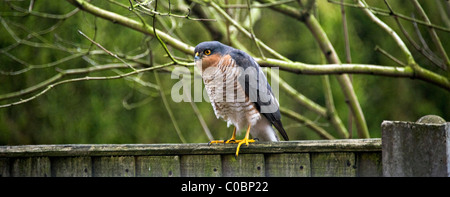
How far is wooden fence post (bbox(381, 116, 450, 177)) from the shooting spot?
170 cm

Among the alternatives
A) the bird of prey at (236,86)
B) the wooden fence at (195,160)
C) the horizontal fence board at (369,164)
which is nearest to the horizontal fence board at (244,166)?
the wooden fence at (195,160)

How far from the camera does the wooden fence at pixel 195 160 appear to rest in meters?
1.88

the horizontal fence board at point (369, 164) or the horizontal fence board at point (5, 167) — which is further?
the horizontal fence board at point (5, 167)

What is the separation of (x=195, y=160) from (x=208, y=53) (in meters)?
0.89

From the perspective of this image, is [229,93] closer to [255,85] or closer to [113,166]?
[255,85]

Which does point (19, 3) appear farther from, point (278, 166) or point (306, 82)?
point (278, 166)

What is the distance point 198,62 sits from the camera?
2.76m

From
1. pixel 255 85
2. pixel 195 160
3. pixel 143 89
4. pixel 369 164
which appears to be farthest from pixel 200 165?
pixel 143 89

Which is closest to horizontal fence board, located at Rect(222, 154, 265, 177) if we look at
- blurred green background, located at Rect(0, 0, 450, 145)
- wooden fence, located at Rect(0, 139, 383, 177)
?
wooden fence, located at Rect(0, 139, 383, 177)

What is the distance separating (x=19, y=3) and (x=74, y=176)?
12.6ft

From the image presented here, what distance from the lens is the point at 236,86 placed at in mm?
2654

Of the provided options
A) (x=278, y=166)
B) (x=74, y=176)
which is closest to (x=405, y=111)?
(x=278, y=166)

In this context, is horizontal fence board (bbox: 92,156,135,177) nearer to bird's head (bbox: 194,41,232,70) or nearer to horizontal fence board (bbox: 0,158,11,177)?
horizontal fence board (bbox: 0,158,11,177)

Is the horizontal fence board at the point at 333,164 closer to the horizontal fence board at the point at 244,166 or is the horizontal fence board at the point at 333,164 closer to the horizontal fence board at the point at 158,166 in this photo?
the horizontal fence board at the point at 244,166
